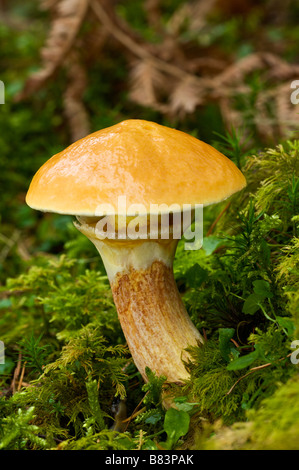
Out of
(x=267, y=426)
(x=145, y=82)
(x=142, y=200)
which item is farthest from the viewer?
(x=145, y=82)

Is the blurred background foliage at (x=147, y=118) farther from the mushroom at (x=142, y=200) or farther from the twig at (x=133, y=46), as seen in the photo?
the mushroom at (x=142, y=200)

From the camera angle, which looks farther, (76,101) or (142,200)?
(76,101)

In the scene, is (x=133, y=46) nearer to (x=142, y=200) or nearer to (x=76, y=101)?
(x=76, y=101)

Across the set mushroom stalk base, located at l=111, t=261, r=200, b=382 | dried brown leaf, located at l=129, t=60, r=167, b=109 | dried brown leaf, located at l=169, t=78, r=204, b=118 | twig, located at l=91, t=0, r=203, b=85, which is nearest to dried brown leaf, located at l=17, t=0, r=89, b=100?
twig, located at l=91, t=0, r=203, b=85

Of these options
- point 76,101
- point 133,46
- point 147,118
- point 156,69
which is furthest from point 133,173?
point 133,46

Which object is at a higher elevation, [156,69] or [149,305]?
[156,69]

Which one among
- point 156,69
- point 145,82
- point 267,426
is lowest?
point 267,426
